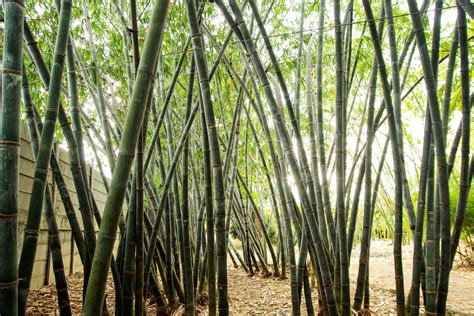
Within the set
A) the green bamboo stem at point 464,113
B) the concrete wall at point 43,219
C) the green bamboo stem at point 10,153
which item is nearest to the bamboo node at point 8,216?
the green bamboo stem at point 10,153

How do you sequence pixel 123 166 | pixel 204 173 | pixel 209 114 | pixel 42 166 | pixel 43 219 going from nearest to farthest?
pixel 123 166 < pixel 42 166 < pixel 209 114 < pixel 204 173 < pixel 43 219

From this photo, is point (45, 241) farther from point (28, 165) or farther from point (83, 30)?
point (83, 30)

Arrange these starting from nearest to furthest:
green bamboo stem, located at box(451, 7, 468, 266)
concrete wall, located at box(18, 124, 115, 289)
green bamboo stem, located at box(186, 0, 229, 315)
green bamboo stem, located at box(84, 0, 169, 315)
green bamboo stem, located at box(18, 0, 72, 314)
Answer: green bamboo stem, located at box(84, 0, 169, 315) → green bamboo stem, located at box(18, 0, 72, 314) → green bamboo stem, located at box(186, 0, 229, 315) → green bamboo stem, located at box(451, 7, 468, 266) → concrete wall, located at box(18, 124, 115, 289)

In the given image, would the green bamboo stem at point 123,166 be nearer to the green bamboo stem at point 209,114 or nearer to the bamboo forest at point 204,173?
the bamboo forest at point 204,173

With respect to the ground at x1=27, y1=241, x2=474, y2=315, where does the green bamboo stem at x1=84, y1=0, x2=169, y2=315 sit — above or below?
above

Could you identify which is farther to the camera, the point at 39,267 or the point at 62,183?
the point at 39,267

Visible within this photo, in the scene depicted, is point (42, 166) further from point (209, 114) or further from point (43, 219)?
point (43, 219)

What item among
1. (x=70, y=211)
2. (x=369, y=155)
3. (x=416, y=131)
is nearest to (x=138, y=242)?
(x=70, y=211)

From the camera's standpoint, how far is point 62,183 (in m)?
1.34

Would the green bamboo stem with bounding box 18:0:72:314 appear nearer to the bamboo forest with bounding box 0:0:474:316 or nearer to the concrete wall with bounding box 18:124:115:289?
the bamboo forest with bounding box 0:0:474:316

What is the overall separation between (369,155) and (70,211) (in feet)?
4.35

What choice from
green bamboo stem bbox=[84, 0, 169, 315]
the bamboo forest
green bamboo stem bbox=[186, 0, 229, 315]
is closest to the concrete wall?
the bamboo forest

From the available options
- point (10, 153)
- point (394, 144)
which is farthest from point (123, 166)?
point (394, 144)

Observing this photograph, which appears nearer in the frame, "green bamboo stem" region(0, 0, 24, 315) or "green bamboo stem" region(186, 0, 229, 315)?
"green bamboo stem" region(0, 0, 24, 315)
